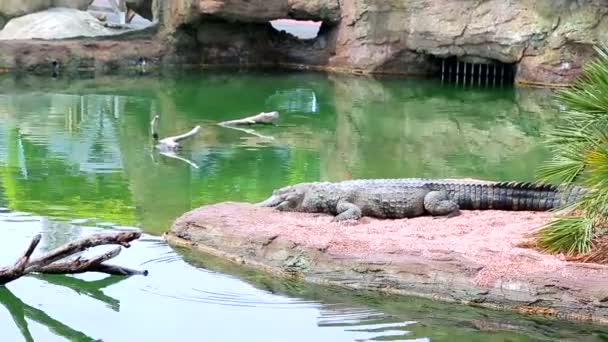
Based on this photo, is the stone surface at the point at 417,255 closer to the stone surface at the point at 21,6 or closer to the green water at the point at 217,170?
the green water at the point at 217,170

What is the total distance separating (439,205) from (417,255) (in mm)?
1170

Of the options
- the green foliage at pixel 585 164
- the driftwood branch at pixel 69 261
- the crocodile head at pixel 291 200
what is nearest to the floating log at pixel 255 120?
the crocodile head at pixel 291 200

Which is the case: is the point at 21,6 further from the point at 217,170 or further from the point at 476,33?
the point at 217,170

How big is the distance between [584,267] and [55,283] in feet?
8.92

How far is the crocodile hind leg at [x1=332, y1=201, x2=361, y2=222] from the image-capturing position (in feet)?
20.1

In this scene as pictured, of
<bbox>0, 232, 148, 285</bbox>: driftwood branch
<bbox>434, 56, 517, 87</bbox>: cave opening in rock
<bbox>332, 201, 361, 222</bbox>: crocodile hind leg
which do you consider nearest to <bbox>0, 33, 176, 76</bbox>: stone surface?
<bbox>434, 56, 517, 87</bbox>: cave opening in rock

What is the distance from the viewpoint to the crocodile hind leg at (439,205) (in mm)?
6152

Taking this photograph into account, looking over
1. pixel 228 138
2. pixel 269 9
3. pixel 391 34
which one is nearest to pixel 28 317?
pixel 228 138

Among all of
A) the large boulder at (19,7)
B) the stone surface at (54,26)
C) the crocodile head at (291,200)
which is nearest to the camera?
the crocodile head at (291,200)

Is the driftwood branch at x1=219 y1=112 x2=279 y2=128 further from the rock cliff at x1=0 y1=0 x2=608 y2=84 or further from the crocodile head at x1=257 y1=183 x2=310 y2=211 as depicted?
the rock cliff at x1=0 y1=0 x2=608 y2=84

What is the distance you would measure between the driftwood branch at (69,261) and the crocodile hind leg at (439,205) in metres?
1.95

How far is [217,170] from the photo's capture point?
9.00 metres

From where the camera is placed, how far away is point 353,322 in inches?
185

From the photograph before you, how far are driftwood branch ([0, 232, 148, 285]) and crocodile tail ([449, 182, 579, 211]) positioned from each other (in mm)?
2249
